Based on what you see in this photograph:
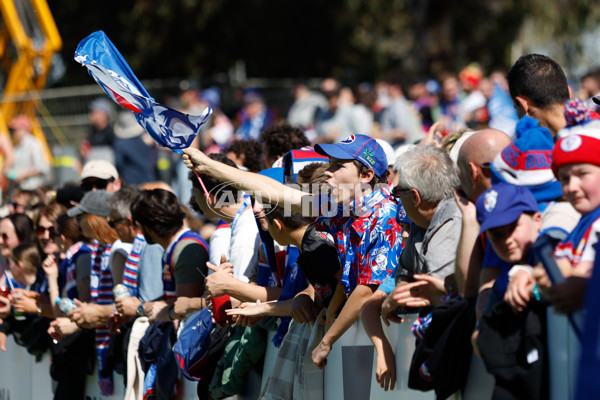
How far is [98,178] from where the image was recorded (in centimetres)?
923

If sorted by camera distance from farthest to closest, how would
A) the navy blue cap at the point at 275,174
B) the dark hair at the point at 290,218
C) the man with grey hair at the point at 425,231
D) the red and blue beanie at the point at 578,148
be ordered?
the navy blue cap at the point at 275,174, the dark hair at the point at 290,218, the man with grey hair at the point at 425,231, the red and blue beanie at the point at 578,148

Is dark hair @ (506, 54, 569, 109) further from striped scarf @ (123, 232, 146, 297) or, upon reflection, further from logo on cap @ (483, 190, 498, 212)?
striped scarf @ (123, 232, 146, 297)

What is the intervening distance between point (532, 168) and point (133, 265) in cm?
422

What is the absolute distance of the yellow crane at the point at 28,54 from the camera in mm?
20078

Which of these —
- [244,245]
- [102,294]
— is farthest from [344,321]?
[102,294]

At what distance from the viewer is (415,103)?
16.2 m

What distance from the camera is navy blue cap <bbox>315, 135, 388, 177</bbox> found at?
569 centimetres

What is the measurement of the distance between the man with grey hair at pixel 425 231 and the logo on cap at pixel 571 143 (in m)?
1.06

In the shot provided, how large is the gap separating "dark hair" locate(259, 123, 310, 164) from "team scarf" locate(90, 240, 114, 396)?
1.70 meters

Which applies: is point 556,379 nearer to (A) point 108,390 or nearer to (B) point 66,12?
(A) point 108,390

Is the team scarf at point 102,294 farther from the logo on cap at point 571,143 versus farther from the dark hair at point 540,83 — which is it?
the logo on cap at point 571,143

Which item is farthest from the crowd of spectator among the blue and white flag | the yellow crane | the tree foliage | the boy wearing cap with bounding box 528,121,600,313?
the tree foliage

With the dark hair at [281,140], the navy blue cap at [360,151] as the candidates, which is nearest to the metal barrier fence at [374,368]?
the navy blue cap at [360,151]

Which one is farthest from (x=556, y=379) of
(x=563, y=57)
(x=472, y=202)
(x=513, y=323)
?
(x=563, y=57)
